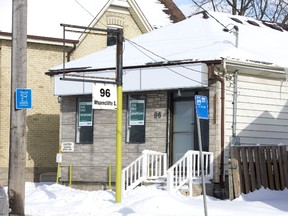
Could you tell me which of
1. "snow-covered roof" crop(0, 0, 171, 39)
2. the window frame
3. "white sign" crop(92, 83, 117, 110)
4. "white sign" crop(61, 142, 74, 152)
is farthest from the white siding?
"snow-covered roof" crop(0, 0, 171, 39)

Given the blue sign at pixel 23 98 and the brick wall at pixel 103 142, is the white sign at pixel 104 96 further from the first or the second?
the brick wall at pixel 103 142

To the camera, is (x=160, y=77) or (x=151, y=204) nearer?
(x=151, y=204)

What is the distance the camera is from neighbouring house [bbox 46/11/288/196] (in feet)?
63.1

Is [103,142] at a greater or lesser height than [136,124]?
lesser

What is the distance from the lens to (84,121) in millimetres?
22219

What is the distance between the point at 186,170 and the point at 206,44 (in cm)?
384

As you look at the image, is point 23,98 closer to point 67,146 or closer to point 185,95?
point 185,95

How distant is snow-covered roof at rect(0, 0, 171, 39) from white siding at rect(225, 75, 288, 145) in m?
9.49

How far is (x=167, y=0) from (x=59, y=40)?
900cm

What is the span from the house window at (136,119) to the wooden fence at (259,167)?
349 cm

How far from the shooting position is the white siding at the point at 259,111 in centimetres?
1962

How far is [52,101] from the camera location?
26.8 m

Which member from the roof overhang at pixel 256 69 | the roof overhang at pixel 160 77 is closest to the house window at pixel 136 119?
the roof overhang at pixel 160 77

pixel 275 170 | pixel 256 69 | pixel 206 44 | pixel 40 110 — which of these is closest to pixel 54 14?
pixel 40 110
